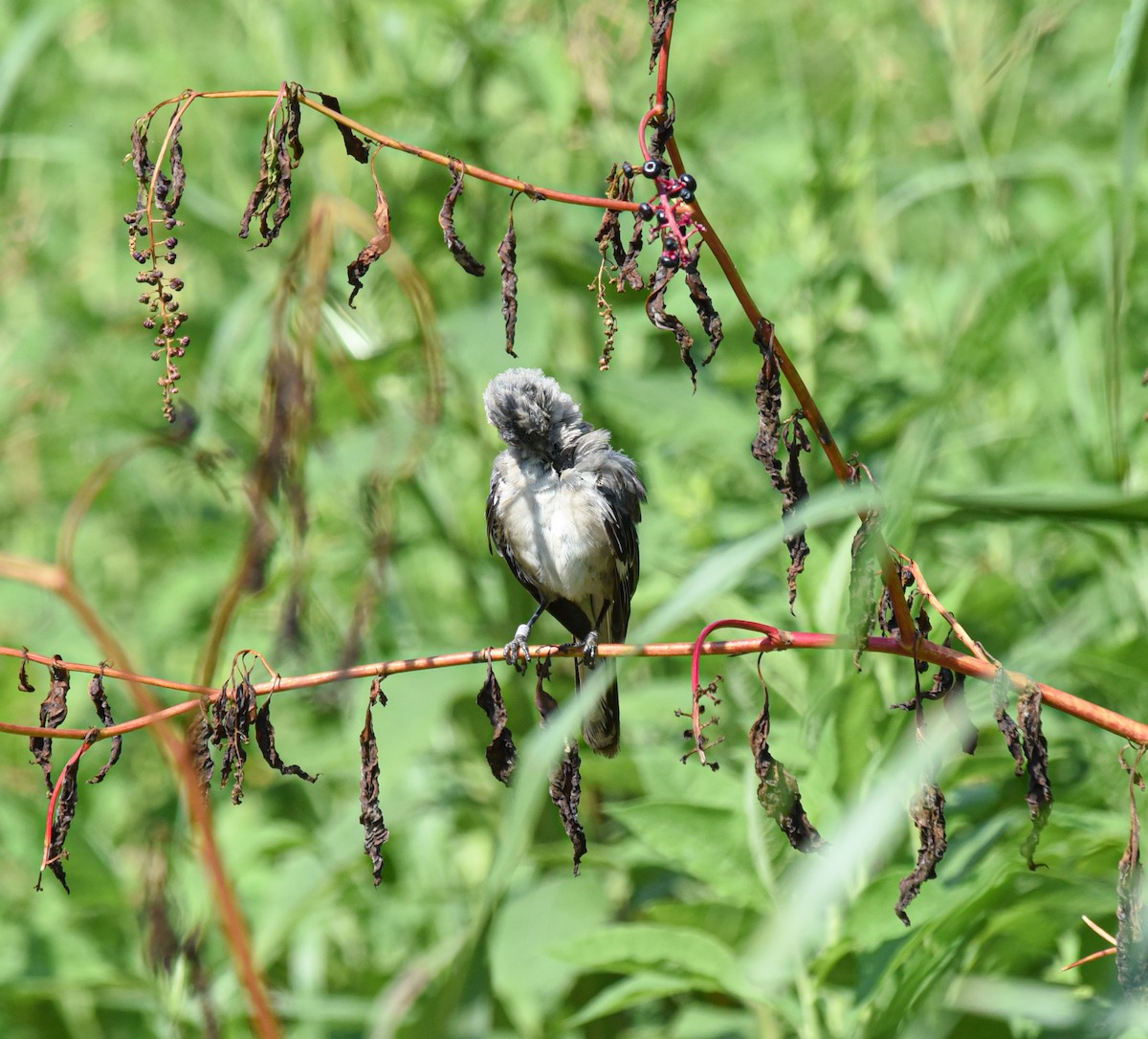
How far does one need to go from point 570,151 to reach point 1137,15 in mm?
3537

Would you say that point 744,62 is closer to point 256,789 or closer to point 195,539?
point 195,539

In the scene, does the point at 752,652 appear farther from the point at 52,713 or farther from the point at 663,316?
the point at 52,713

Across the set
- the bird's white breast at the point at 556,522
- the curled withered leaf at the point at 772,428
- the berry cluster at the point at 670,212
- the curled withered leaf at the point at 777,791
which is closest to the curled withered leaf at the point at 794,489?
the curled withered leaf at the point at 772,428

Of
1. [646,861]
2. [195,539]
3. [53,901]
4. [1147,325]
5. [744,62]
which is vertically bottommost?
[53,901]

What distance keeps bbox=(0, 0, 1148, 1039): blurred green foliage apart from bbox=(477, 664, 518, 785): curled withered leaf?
23 cm

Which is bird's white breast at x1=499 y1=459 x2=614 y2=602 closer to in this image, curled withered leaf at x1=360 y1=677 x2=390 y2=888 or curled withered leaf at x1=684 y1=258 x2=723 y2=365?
curled withered leaf at x1=360 y1=677 x2=390 y2=888

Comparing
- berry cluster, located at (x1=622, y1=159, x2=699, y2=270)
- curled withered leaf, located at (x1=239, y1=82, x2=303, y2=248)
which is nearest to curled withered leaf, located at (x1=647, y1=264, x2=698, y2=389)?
berry cluster, located at (x1=622, y1=159, x2=699, y2=270)

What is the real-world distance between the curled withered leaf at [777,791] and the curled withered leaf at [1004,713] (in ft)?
0.96

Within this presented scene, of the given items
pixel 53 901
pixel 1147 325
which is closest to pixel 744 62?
pixel 1147 325

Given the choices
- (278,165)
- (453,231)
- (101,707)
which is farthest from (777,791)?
(278,165)

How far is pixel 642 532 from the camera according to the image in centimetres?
457

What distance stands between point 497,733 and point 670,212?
83cm

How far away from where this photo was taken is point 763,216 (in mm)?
4785

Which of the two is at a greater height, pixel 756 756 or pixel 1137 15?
pixel 1137 15
